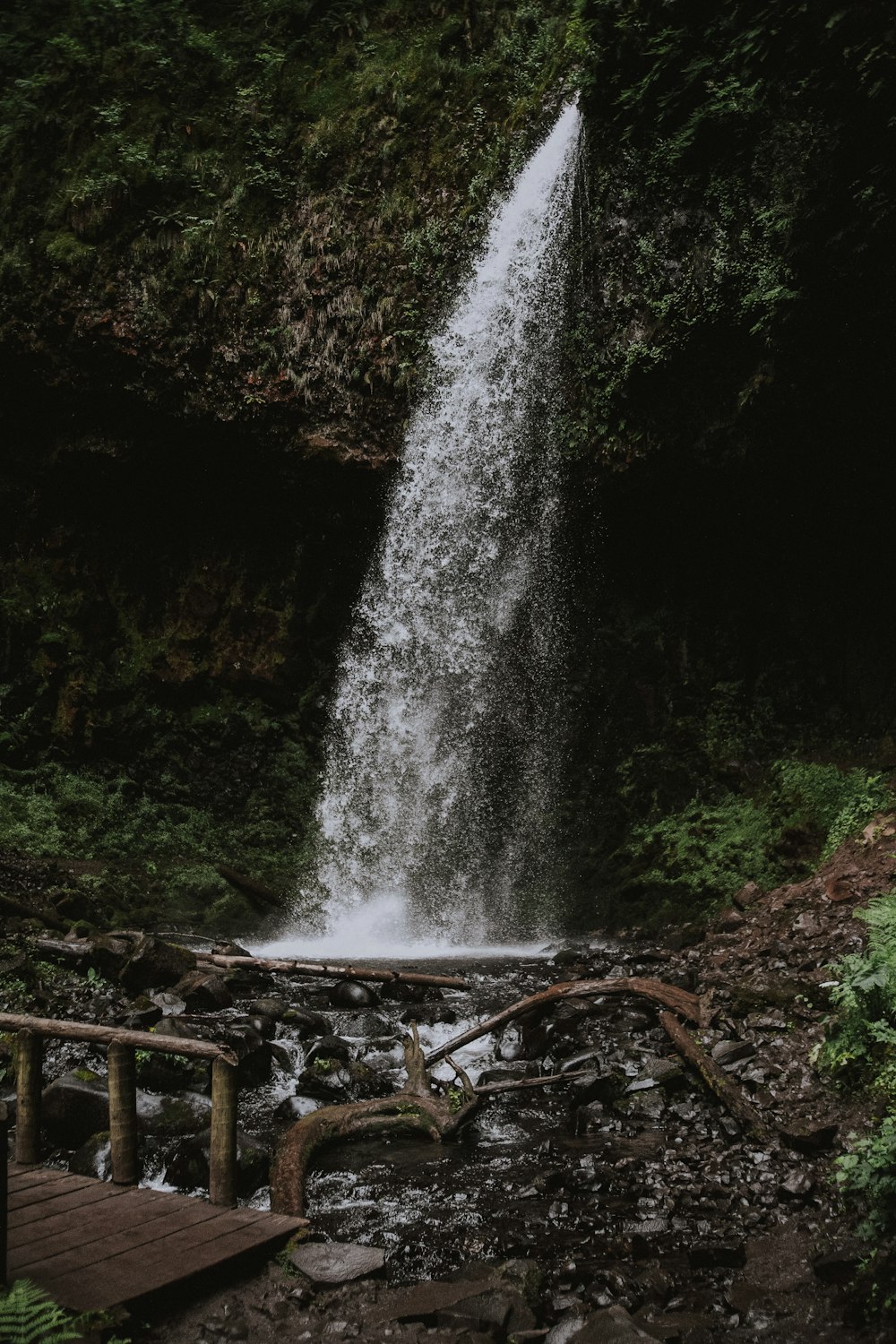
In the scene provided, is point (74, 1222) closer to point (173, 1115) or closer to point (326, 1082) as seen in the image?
point (173, 1115)

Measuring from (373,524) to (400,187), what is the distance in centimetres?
535

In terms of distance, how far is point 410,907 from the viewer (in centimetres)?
1248

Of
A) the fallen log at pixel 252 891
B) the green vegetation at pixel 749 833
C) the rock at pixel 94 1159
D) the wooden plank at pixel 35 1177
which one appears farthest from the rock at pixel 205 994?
the green vegetation at pixel 749 833

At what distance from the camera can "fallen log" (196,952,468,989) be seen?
7691mm

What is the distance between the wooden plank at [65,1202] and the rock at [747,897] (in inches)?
281

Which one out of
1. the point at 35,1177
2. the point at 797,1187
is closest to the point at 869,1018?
the point at 797,1187

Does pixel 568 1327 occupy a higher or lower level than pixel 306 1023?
lower

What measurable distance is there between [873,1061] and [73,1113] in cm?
423

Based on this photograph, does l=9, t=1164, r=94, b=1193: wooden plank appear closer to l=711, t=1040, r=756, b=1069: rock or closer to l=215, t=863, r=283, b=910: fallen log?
l=711, t=1040, r=756, b=1069: rock

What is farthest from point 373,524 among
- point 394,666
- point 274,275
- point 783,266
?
point 783,266

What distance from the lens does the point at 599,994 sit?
6645 mm

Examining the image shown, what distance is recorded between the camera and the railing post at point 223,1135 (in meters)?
3.79

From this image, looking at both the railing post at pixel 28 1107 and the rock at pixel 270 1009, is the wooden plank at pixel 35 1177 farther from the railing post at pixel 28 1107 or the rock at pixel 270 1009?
the rock at pixel 270 1009

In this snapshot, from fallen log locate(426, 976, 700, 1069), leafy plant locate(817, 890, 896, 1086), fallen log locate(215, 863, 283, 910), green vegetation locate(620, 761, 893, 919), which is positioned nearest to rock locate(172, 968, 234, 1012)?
fallen log locate(426, 976, 700, 1069)
